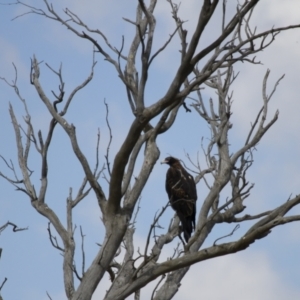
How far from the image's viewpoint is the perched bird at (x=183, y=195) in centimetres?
809

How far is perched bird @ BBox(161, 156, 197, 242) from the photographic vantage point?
8.09 m

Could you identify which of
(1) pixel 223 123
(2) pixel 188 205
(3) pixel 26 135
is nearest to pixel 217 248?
(3) pixel 26 135

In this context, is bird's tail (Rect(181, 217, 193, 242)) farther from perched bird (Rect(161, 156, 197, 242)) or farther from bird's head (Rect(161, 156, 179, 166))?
bird's head (Rect(161, 156, 179, 166))

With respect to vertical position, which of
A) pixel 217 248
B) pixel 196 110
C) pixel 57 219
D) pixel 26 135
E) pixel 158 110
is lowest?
pixel 217 248

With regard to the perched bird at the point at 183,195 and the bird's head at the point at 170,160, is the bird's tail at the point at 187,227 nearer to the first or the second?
the perched bird at the point at 183,195

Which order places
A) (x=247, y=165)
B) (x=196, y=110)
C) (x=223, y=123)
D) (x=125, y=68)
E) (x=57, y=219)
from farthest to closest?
(x=196, y=110) < (x=223, y=123) < (x=247, y=165) < (x=125, y=68) < (x=57, y=219)

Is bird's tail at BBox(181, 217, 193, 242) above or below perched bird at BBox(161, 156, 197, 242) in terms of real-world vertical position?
below

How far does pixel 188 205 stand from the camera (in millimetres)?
8547

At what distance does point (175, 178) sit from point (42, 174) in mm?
3818

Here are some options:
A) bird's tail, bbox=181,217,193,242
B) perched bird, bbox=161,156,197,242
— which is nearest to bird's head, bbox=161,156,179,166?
perched bird, bbox=161,156,197,242

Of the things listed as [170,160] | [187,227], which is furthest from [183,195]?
[170,160]

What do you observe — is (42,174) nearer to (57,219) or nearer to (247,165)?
(57,219)

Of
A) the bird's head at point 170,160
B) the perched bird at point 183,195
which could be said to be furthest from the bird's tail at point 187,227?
the bird's head at point 170,160

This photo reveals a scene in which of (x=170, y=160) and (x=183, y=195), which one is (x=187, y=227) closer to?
(x=183, y=195)
